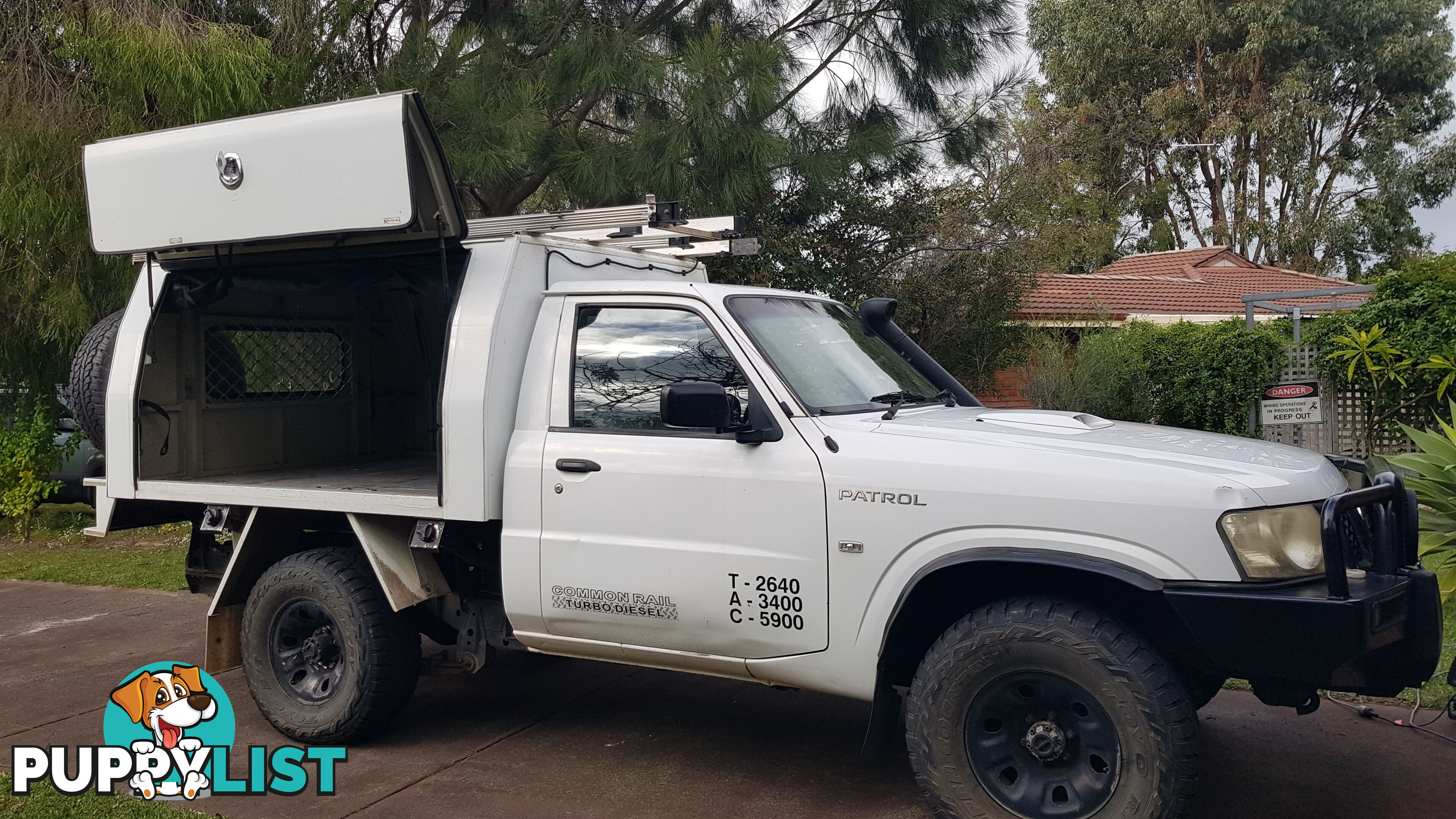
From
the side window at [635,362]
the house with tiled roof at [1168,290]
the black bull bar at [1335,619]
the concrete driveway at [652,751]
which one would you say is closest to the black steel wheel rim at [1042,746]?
the black bull bar at [1335,619]

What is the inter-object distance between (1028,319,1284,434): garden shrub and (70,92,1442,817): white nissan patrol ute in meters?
6.27

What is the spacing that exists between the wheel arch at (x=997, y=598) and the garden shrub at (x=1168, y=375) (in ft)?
24.3

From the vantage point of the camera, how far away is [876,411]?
469 cm

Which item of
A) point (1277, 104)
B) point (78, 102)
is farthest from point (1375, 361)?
point (1277, 104)

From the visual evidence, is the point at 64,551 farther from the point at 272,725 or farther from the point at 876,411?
the point at 876,411

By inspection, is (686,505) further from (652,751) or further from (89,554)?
(89,554)

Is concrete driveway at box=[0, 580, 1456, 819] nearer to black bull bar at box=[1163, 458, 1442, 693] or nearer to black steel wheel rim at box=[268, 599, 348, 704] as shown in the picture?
black steel wheel rim at box=[268, 599, 348, 704]

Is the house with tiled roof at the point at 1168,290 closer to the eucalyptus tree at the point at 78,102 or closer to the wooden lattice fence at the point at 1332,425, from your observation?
the wooden lattice fence at the point at 1332,425

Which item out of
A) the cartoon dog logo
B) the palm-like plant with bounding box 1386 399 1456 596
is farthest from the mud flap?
the palm-like plant with bounding box 1386 399 1456 596

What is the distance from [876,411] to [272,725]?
317cm

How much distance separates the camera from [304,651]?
5453 millimetres

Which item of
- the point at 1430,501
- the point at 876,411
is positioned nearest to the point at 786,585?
the point at 876,411

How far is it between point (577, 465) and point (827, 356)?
116 centimetres

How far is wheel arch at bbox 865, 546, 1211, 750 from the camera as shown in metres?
3.81
